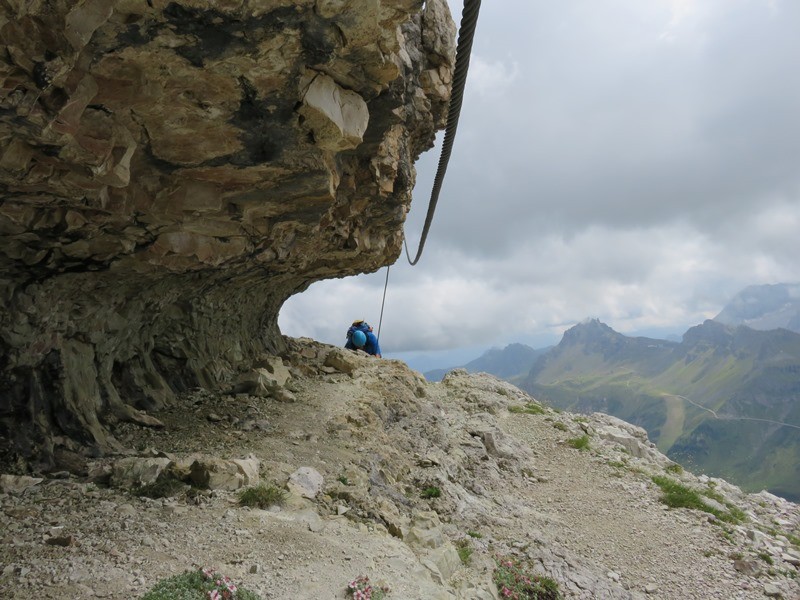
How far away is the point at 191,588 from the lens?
562cm

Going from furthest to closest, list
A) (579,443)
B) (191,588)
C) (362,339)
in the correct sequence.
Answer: (362,339) → (579,443) → (191,588)

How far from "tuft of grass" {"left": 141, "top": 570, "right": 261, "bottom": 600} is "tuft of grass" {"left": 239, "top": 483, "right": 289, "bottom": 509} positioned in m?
2.02

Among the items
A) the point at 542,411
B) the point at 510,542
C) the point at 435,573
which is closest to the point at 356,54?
the point at 435,573

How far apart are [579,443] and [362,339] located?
36.9ft

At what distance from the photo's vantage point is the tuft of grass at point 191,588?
5.41m

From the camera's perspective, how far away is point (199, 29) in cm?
529

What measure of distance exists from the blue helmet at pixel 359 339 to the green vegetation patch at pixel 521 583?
48.4ft

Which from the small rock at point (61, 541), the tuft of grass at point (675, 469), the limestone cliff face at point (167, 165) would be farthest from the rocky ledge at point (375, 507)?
the limestone cliff face at point (167, 165)

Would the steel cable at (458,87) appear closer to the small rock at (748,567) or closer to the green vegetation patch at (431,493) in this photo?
the green vegetation patch at (431,493)

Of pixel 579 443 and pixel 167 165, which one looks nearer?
pixel 167 165

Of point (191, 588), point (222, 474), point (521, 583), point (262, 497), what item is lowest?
point (521, 583)

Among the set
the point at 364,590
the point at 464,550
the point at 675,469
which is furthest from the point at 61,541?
the point at 675,469

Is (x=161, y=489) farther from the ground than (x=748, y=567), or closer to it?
farther from the ground

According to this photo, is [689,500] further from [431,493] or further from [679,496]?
[431,493]
